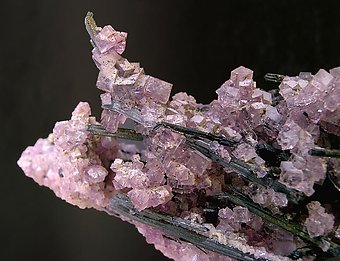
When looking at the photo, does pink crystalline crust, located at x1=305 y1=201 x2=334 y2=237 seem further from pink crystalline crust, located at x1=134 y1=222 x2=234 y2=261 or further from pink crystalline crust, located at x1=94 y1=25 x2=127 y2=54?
pink crystalline crust, located at x1=94 y1=25 x2=127 y2=54

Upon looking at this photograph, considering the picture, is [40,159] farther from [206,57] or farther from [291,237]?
[206,57]

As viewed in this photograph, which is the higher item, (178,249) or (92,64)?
(92,64)

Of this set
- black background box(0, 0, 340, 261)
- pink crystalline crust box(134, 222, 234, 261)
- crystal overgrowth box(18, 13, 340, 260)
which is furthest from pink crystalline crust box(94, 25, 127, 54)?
black background box(0, 0, 340, 261)

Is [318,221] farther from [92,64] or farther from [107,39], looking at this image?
[92,64]

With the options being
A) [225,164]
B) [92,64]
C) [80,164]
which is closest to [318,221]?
[225,164]

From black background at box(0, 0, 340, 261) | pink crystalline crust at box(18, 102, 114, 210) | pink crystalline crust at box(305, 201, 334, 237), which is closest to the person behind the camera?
pink crystalline crust at box(305, 201, 334, 237)

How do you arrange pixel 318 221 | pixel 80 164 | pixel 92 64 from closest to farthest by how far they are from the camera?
pixel 318 221 < pixel 80 164 < pixel 92 64
